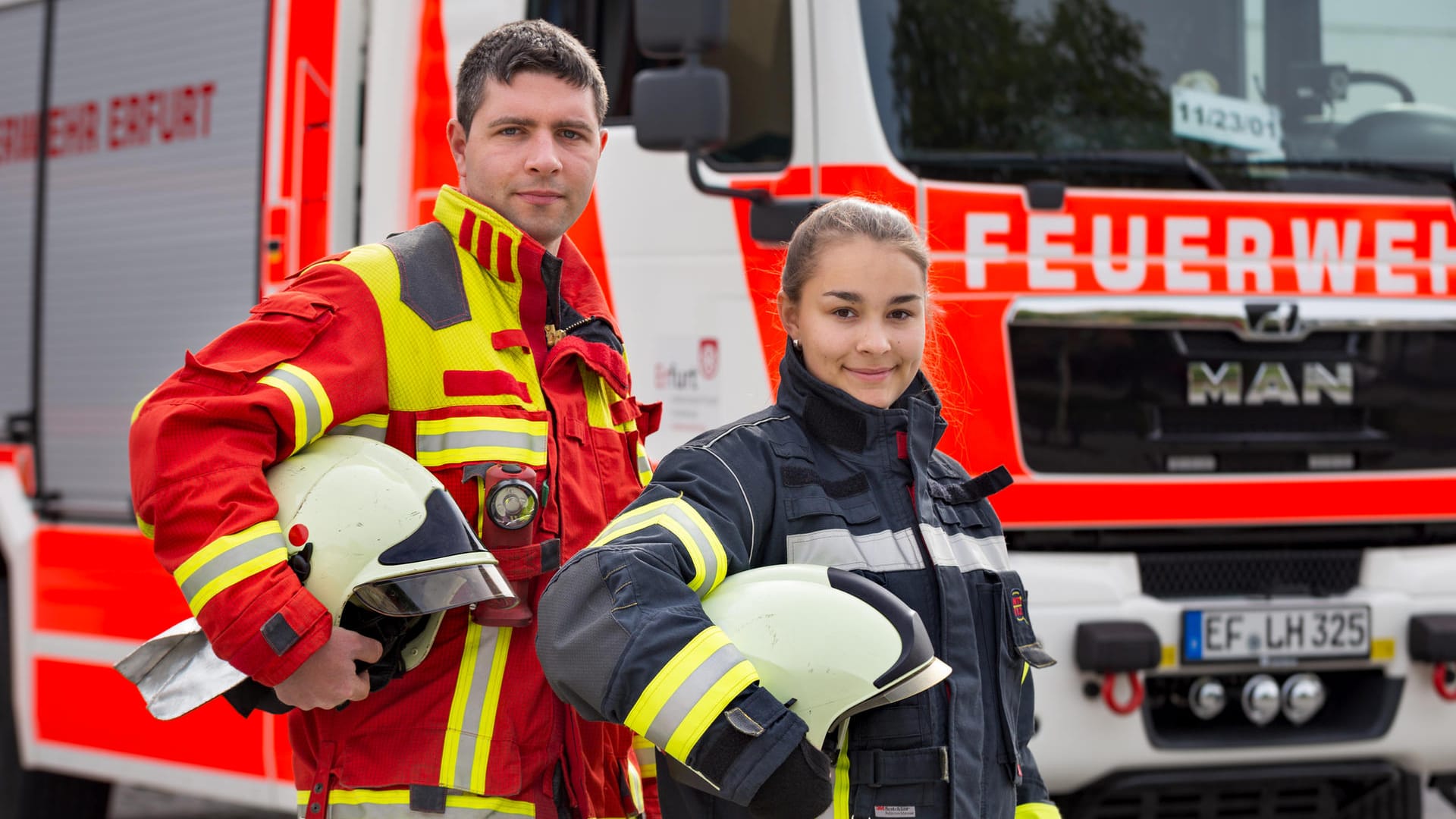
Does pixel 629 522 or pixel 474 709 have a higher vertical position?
pixel 629 522

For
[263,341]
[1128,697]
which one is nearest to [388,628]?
[263,341]

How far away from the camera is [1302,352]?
387 cm

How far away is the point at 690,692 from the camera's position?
167 centimetres

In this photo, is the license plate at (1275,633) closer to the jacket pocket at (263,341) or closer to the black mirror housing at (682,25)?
the black mirror housing at (682,25)

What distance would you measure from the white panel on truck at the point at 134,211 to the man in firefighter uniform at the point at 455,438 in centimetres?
224

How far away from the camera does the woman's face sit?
81.6 inches

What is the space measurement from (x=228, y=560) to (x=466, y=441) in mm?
381

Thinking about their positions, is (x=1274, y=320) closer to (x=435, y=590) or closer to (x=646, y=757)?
(x=646, y=757)

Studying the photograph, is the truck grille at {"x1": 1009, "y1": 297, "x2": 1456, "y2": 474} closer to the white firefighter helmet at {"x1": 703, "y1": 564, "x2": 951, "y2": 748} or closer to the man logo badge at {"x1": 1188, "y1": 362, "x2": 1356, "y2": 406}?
the man logo badge at {"x1": 1188, "y1": 362, "x2": 1356, "y2": 406}

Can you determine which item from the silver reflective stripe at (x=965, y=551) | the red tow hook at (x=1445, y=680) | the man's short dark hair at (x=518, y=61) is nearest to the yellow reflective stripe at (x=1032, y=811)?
the silver reflective stripe at (x=965, y=551)

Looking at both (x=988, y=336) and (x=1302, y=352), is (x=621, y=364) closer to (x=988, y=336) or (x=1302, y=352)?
(x=988, y=336)

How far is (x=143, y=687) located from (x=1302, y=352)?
2.73 meters

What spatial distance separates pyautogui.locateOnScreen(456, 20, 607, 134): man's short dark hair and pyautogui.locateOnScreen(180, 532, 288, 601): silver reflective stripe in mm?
725

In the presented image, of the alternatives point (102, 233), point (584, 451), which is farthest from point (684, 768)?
point (102, 233)
